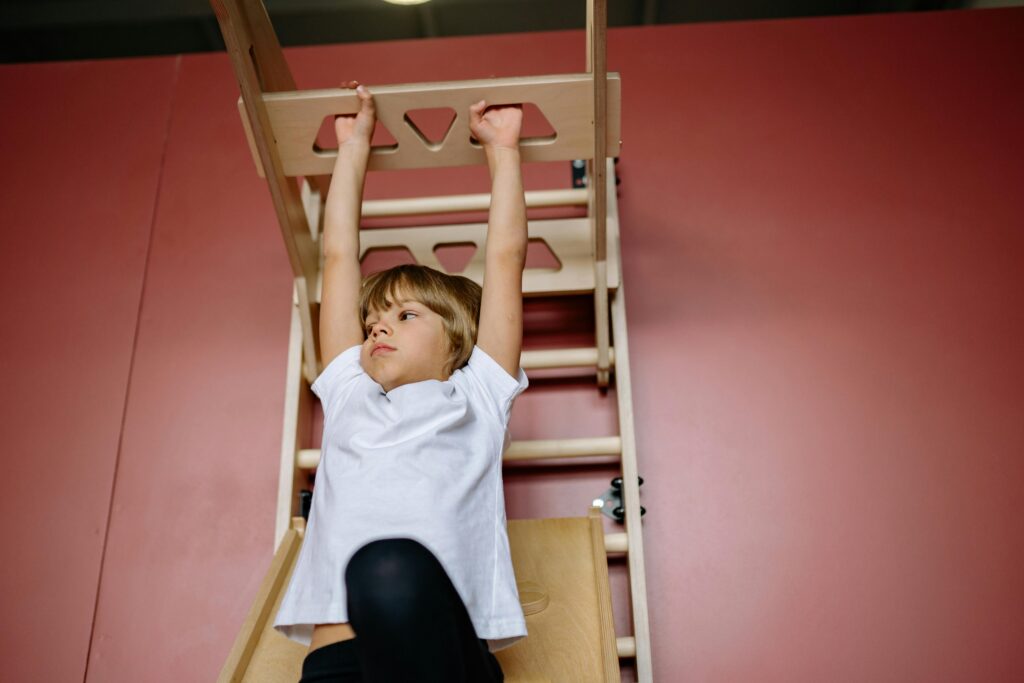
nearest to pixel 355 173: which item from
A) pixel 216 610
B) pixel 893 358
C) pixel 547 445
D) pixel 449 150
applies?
pixel 449 150

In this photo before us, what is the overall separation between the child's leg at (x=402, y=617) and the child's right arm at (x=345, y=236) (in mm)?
391

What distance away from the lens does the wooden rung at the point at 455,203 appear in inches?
67.6

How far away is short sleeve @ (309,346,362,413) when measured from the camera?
47.9 inches

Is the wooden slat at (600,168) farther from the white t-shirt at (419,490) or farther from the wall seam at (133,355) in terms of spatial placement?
the wall seam at (133,355)

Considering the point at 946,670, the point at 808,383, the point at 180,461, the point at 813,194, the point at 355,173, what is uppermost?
the point at 813,194

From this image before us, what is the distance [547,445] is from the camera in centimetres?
154

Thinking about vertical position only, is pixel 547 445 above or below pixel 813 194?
below

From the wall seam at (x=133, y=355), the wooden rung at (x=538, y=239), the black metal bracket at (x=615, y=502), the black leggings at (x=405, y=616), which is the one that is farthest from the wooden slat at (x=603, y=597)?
the wall seam at (x=133, y=355)

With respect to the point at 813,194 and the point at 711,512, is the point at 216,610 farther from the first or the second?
the point at 813,194

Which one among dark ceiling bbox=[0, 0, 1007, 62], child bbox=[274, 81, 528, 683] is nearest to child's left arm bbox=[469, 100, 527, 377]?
child bbox=[274, 81, 528, 683]

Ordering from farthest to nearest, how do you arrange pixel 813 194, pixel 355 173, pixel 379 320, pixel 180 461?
pixel 813 194
pixel 180 461
pixel 355 173
pixel 379 320

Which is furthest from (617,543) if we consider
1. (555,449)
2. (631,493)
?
(555,449)

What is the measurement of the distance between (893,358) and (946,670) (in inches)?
22.0

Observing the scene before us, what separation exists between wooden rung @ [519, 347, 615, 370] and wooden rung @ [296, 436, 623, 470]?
139 mm
